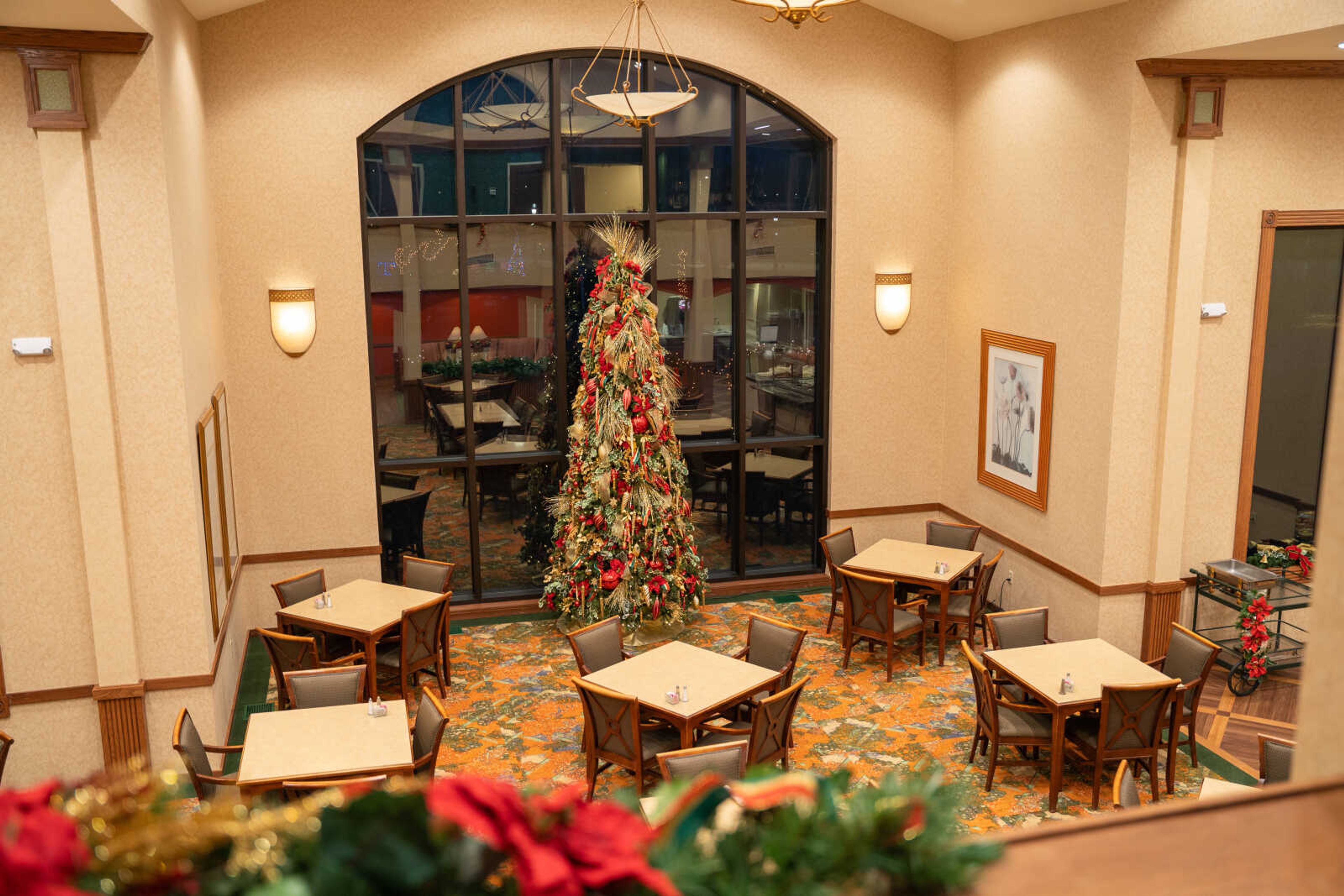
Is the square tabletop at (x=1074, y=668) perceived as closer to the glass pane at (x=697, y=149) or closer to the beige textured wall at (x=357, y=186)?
the beige textured wall at (x=357, y=186)

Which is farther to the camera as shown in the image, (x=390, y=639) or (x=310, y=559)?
(x=310, y=559)

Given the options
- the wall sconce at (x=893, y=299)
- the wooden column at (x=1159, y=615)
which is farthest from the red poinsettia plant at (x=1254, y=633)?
the wall sconce at (x=893, y=299)

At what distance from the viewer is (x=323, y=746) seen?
238 inches

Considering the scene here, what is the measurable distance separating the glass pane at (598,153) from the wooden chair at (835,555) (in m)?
3.35

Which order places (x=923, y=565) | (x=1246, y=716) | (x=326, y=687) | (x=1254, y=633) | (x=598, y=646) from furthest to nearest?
1. (x=923, y=565)
2. (x=1254, y=633)
3. (x=1246, y=716)
4. (x=598, y=646)
5. (x=326, y=687)

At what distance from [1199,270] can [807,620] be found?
427 centimetres

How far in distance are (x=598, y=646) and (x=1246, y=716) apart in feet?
15.0

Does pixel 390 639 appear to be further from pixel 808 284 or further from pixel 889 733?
pixel 808 284

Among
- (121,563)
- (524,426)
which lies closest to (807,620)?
(524,426)

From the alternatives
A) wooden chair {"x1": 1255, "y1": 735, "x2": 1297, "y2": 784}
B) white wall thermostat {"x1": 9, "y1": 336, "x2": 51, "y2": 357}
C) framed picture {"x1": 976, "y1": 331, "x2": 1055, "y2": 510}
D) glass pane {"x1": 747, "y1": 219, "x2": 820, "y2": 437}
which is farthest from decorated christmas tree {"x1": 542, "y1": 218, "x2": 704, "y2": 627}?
wooden chair {"x1": 1255, "y1": 735, "x2": 1297, "y2": 784}

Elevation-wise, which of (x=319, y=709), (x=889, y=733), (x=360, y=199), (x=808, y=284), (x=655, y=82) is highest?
(x=655, y=82)

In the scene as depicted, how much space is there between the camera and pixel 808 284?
1018cm

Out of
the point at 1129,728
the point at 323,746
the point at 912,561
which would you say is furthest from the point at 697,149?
the point at 323,746

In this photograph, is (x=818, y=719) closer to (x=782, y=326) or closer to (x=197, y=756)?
(x=782, y=326)
